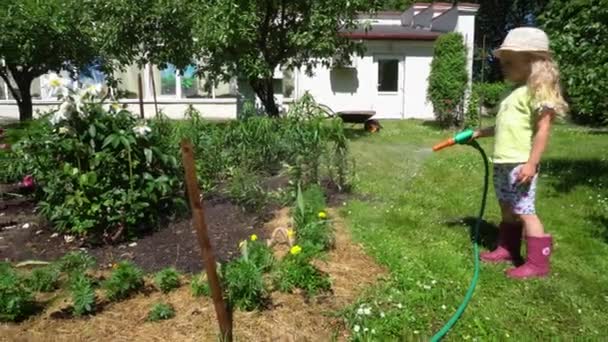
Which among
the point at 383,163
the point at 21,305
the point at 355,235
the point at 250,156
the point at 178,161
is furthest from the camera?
the point at 383,163

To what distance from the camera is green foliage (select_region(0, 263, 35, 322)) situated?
2.89 meters

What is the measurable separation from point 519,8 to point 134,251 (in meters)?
34.8

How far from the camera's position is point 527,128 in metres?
3.51

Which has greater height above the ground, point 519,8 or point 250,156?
point 519,8

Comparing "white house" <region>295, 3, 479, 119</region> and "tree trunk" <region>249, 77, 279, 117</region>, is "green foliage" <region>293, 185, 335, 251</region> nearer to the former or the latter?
"tree trunk" <region>249, 77, 279, 117</region>

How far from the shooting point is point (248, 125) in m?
5.88

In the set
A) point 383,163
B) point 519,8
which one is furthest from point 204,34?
point 519,8

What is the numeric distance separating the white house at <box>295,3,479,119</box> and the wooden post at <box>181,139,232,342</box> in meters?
15.6

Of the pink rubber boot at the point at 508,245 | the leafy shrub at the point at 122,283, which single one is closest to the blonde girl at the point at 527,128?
the pink rubber boot at the point at 508,245

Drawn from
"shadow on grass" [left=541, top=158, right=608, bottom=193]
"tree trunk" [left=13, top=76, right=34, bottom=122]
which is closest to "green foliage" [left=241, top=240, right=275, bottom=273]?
"shadow on grass" [left=541, top=158, right=608, bottom=193]

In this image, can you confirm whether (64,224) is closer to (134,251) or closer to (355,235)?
(134,251)

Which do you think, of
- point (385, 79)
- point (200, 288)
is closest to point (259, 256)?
point (200, 288)

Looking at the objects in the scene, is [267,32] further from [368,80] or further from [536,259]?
[536,259]

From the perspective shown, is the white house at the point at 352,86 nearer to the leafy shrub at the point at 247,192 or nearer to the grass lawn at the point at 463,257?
the grass lawn at the point at 463,257
